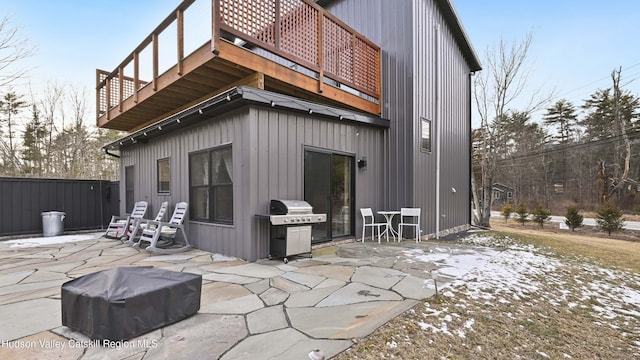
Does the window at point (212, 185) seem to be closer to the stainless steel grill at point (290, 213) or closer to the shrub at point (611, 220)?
the stainless steel grill at point (290, 213)

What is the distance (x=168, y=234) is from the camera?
18.8 ft

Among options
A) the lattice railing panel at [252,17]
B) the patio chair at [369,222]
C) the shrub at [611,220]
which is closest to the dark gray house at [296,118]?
the lattice railing panel at [252,17]

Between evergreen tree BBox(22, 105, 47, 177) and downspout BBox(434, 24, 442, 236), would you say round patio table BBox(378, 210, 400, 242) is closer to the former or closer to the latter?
downspout BBox(434, 24, 442, 236)

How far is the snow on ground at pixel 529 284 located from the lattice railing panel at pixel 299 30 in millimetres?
3835

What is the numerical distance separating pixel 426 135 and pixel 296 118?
3648 millimetres

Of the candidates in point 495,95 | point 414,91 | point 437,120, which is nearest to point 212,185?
point 414,91

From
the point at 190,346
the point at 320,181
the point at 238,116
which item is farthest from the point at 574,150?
the point at 190,346

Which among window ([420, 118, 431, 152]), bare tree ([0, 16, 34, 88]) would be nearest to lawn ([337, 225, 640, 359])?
window ([420, 118, 431, 152])

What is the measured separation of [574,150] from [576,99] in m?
3.39

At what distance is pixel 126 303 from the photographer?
1.84 m

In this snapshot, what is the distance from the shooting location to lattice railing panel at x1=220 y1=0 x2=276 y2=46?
3.82 m

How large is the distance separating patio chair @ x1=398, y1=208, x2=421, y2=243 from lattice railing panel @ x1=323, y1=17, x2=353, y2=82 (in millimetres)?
3008

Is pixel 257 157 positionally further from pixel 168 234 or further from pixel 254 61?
pixel 168 234

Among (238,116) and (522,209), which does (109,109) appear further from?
(522,209)
